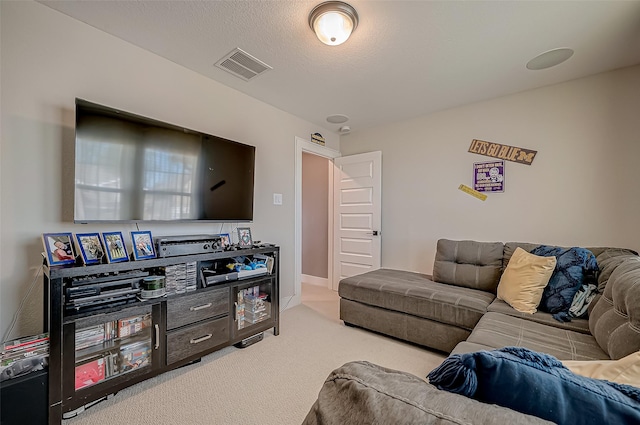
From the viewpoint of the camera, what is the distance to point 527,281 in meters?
2.08

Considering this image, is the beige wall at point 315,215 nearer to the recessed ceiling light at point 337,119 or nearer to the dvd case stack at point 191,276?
the recessed ceiling light at point 337,119

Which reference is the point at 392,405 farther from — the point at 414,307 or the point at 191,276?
the point at 414,307

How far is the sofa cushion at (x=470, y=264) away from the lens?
2.56 meters

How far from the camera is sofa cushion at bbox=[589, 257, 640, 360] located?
3.76 ft

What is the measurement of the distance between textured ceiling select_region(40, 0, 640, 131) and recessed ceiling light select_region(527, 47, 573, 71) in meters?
0.06

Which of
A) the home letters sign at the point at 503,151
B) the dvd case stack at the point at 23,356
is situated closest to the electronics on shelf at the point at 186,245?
the dvd case stack at the point at 23,356

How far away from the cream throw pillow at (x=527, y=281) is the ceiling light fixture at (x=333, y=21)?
87.3 inches

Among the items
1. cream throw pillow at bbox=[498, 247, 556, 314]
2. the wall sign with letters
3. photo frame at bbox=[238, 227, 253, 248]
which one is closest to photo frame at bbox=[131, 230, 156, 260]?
photo frame at bbox=[238, 227, 253, 248]

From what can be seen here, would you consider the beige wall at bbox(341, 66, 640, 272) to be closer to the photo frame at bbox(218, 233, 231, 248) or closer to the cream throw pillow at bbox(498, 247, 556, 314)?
the cream throw pillow at bbox(498, 247, 556, 314)

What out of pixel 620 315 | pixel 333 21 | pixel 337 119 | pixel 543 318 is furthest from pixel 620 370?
pixel 337 119

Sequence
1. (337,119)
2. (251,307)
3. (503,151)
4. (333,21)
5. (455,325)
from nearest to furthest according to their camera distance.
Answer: (333,21), (455,325), (251,307), (503,151), (337,119)

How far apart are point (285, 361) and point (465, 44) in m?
2.82

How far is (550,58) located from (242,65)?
2578 millimetres

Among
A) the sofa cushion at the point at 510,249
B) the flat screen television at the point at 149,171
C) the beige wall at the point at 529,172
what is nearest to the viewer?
the flat screen television at the point at 149,171
